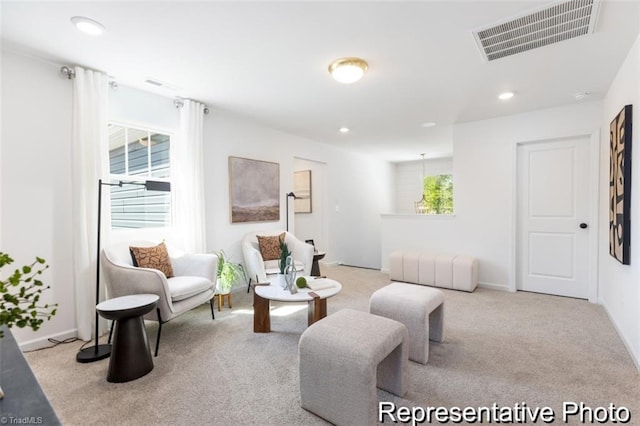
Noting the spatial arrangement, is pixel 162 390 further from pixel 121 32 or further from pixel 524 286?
pixel 524 286

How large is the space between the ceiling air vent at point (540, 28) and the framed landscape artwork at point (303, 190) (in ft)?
13.2

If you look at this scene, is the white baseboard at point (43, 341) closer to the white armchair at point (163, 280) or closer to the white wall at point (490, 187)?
the white armchair at point (163, 280)

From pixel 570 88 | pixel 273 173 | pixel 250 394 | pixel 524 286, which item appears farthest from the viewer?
pixel 273 173

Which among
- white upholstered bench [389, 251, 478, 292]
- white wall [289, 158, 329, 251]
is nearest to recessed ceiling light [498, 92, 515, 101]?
white upholstered bench [389, 251, 478, 292]

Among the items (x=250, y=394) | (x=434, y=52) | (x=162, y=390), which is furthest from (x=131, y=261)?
(x=434, y=52)

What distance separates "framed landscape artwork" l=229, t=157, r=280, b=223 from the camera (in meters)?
4.23

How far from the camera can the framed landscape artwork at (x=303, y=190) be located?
6121mm

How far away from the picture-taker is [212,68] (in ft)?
9.15

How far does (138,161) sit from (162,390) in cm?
238

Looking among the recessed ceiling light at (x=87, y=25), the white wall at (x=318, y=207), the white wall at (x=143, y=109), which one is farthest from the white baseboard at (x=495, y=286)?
the recessed ceiling light at (x=87, y=25)

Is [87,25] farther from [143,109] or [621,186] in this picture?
[621,186]

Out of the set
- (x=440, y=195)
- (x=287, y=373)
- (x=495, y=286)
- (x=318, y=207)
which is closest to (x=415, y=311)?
(x=287, y=373)

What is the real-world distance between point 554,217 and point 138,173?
16.3 ft

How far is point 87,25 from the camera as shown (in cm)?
212
